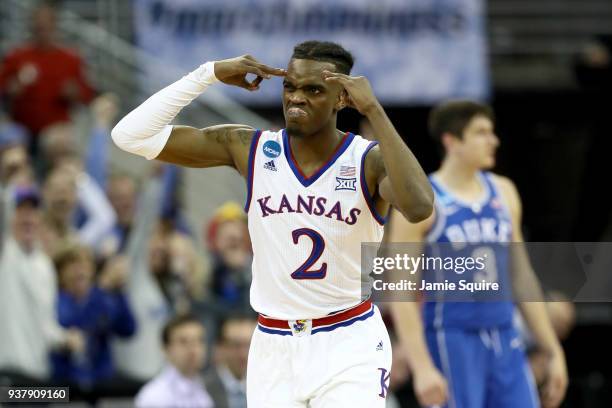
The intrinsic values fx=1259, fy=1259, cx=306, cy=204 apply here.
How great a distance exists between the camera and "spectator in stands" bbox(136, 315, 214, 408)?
10.4 meters

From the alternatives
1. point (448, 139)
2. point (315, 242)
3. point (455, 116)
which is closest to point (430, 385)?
point (448, 139)

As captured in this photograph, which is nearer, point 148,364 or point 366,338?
point 366,338

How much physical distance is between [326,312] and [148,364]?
5734 millimetres

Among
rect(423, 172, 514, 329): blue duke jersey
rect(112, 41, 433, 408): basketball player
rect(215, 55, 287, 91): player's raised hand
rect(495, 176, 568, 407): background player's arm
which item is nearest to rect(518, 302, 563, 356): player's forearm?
rect(495, 176, 568, 407): background player's arm

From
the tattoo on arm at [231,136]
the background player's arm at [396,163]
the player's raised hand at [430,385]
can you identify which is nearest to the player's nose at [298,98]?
the background player's arm at [396,163]

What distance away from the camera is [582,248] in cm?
A: 941

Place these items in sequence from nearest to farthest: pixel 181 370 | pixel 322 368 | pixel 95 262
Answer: pixel 322 368 → pixel 181 370 → pixel 95 262

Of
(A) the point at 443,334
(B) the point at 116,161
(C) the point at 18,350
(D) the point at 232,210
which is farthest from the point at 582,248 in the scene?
(B) the point at 116,161

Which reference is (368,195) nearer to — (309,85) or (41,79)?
(309,85)

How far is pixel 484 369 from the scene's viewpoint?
8.75 m

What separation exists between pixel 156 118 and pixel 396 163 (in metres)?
1.47

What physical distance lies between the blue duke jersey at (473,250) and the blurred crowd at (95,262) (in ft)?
8.30

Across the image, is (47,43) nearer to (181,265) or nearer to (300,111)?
(181,265)

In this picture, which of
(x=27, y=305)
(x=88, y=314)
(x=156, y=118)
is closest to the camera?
(x=156, y=118)
